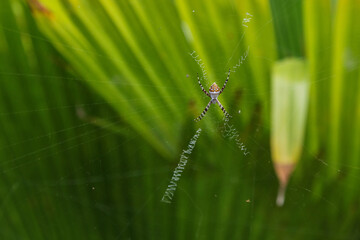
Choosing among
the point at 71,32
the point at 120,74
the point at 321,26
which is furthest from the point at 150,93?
the point at 321,26

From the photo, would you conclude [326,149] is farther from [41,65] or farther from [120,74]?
[41,65]

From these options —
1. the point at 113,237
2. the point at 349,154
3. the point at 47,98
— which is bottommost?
the point at 113,237

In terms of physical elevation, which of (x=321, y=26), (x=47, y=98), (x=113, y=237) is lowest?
(x=113, y=237)

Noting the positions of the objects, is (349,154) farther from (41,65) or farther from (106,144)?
(41,65)

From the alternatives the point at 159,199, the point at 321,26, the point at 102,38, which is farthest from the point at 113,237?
the point at 321,26

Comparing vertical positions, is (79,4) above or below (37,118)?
above

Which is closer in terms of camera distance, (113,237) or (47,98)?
(47,98)
